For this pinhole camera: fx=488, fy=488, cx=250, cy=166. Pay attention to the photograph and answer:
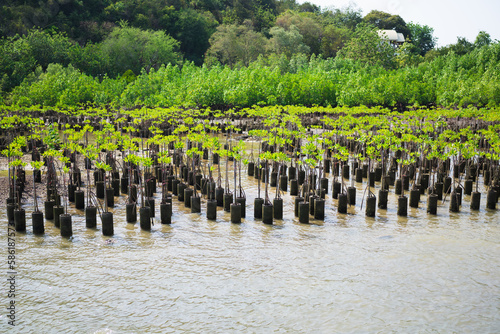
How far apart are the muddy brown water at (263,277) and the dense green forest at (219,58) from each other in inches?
793

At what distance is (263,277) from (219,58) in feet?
207

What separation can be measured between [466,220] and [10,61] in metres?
39.6

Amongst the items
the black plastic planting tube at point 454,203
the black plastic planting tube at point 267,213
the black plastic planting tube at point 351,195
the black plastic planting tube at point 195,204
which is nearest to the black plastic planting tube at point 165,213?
the black plastic planting tube at point 195,204

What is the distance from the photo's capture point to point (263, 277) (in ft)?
25.5

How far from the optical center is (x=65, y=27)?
5872cm

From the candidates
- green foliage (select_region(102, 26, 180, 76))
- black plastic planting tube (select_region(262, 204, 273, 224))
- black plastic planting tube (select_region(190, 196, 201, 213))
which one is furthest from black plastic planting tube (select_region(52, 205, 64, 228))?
green foliage (select_region(102, 26, 180, 76))

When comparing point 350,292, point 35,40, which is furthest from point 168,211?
point 35,40

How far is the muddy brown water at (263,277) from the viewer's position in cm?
650

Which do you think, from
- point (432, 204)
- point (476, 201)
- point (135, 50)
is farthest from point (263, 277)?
point (135, 50)

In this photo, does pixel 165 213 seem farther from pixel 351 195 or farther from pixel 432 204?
pixel 432 204

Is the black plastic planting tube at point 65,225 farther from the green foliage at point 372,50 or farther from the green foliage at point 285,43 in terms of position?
the green foliage at point 285,43

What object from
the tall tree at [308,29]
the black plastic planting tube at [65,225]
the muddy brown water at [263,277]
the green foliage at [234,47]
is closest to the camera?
the muddy brown water at [263,277]

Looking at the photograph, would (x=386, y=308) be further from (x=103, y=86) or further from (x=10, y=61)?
(x=10, y=61)

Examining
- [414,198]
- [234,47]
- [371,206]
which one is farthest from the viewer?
[234,47]
